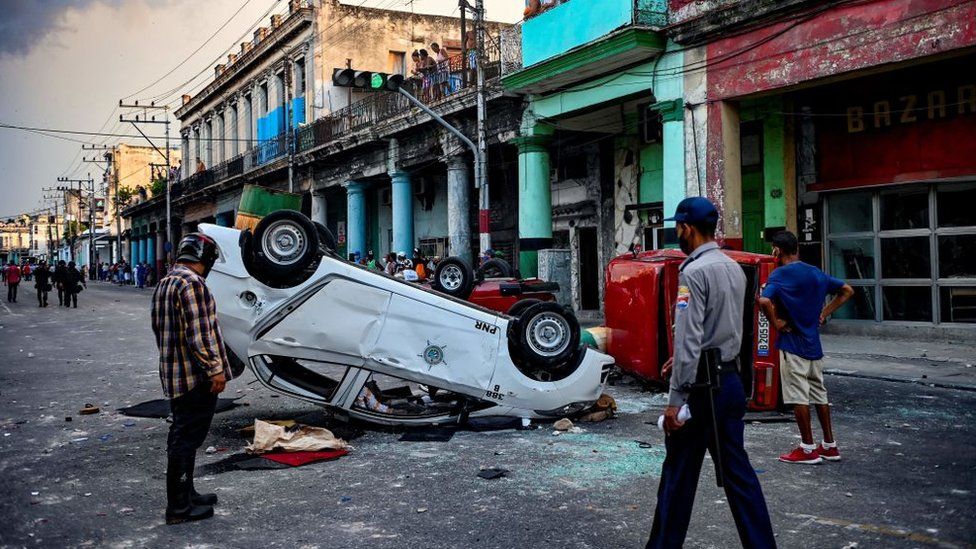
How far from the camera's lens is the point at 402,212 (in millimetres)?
26672

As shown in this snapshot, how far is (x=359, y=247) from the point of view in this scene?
1163 inches

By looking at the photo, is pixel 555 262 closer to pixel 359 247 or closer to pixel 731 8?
pixel 731 8

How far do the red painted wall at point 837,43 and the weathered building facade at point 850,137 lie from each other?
0.06 feet

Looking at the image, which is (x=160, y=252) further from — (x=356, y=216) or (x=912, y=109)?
(x=912, y=109)

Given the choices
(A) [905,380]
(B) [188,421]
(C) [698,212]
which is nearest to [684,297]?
(C) [698,212]

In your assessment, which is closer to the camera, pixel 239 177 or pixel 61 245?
pixel 239 177

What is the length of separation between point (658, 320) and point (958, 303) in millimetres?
7907

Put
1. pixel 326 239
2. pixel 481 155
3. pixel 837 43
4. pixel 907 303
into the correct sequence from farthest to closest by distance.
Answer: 1. pixel 481 155
2. pixel 907 303
3. pixel 837 43
4. pixel 326 239

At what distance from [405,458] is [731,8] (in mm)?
11426

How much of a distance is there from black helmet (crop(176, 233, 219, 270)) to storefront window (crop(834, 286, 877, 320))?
13.1 meters

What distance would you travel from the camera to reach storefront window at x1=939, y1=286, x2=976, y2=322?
13.3m

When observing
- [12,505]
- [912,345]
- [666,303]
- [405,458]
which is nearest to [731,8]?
[912,345]

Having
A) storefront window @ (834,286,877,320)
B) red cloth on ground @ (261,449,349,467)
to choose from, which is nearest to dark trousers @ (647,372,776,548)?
red cloth on ground @ (261,449,349,467)

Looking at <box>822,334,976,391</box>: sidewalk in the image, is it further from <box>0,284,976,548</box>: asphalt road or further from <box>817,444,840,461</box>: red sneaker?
<box>817,444,840,461</box>: red sneaker
